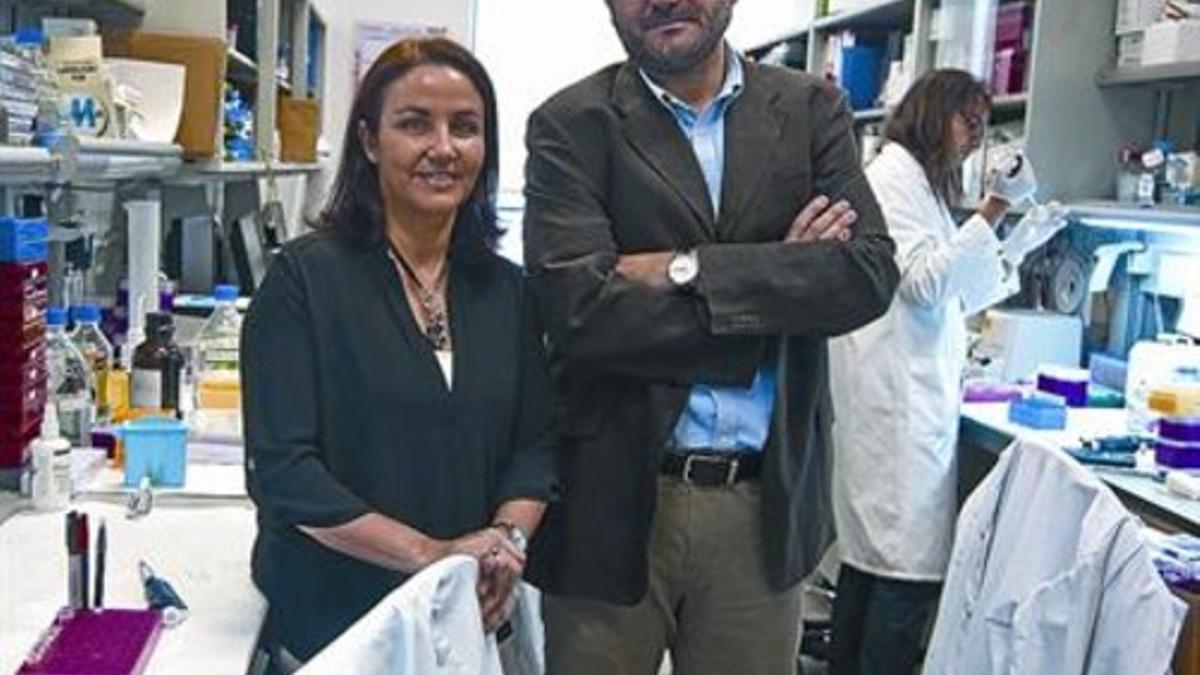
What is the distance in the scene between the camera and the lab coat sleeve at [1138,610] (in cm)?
168

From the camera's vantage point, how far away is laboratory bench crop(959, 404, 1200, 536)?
84.2 inches

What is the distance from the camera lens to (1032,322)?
3348 mm

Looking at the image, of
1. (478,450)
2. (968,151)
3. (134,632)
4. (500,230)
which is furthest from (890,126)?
(134,632)

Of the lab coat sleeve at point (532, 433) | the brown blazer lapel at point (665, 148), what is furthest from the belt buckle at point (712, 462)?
the brown blazer lapel at point (665, 148)

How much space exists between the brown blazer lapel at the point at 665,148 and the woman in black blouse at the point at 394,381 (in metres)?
0.21

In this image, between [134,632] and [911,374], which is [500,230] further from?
[911,374]

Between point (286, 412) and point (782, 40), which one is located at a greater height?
point (782, 40)

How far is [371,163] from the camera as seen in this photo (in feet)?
5.23

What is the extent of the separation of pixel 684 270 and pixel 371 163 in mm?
420

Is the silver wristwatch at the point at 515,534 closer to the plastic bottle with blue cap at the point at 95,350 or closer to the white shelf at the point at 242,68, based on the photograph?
the plastic bottle with blue cap at the point at 95,350

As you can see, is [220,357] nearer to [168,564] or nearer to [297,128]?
[168,564]

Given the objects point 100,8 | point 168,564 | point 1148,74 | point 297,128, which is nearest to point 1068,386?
point 1148,74

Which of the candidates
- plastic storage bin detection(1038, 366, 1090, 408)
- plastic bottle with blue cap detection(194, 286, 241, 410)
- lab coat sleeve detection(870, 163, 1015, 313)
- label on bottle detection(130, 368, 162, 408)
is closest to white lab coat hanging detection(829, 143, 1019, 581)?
lab coat sleeve detection(870, 163, 1015, 313)

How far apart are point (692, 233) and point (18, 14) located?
1535 millimetres
